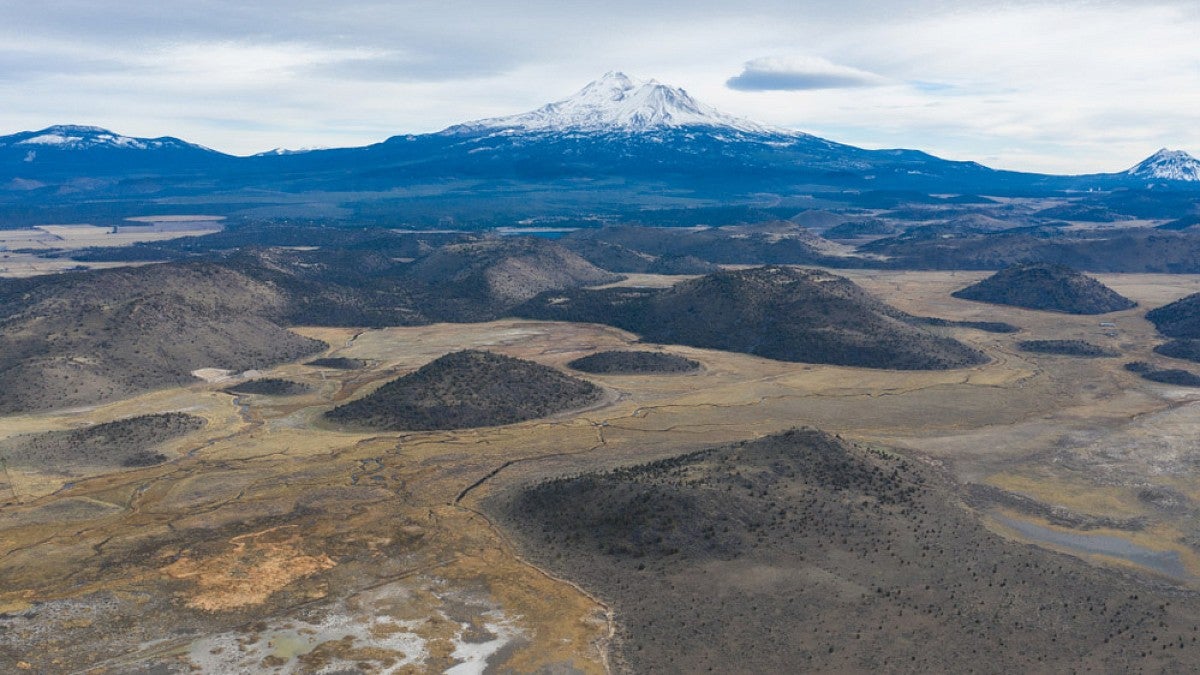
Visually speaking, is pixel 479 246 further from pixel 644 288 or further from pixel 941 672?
pixel 941 672

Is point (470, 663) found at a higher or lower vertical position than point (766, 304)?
lower

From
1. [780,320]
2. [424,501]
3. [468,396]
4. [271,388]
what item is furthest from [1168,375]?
[271,388]

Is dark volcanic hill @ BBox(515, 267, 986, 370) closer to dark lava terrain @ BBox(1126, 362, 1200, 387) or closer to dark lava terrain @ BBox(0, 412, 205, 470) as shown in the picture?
dark lava terrain @ BBox(1126, 362, 1200, 387)

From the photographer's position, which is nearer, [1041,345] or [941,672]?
[941,672]

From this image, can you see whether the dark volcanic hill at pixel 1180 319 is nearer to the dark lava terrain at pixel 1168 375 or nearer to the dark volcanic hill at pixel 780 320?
the dark lava terrain at pixel 1168 375

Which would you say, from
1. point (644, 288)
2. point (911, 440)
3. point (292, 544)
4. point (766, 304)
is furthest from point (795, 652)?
point (644, 288)

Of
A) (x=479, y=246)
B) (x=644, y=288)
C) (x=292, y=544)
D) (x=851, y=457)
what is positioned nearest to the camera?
(x=292, y=544)

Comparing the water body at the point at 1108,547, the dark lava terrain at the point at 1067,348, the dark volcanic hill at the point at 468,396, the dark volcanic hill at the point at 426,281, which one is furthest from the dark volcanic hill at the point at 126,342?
the dark lava terrain at the point at 1067,348
